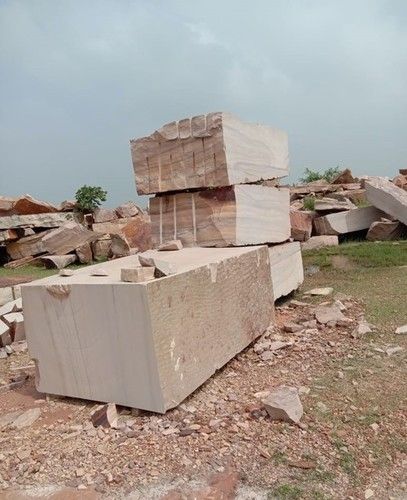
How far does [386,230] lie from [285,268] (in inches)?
180

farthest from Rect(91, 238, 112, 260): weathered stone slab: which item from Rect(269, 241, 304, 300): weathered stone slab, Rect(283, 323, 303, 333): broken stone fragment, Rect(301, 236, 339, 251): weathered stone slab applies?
Rect(283, 323, 303, 333): broken stone fragment

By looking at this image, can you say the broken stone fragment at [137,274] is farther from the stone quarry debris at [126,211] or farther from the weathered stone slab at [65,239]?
the stone quarry debris at [126,211]

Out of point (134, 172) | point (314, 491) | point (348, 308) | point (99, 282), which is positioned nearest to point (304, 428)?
point (314, 491)

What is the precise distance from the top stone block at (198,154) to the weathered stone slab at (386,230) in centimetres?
500

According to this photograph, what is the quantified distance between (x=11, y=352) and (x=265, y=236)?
238cm

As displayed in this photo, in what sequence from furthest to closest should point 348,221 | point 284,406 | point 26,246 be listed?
point 26,246 → point 348,221 → point 284,406

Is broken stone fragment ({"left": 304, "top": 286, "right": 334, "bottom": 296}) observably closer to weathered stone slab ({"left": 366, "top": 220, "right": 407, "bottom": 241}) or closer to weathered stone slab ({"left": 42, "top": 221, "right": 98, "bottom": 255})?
weathered stone slab ({"left": 366, "top": 220, "right": 407, "bottom": 241})

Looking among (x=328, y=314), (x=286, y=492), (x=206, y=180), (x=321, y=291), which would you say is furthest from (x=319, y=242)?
(x=286, y=492)

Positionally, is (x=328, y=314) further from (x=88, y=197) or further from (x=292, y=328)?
(x=88, y=197)

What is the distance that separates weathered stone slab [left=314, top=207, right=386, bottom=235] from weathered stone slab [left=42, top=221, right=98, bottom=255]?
4.71 m

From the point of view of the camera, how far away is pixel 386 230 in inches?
321

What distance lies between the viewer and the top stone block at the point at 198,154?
11.3 ft

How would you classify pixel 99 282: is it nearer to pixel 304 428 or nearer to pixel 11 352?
pixel 304 428

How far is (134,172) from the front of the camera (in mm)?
3801
